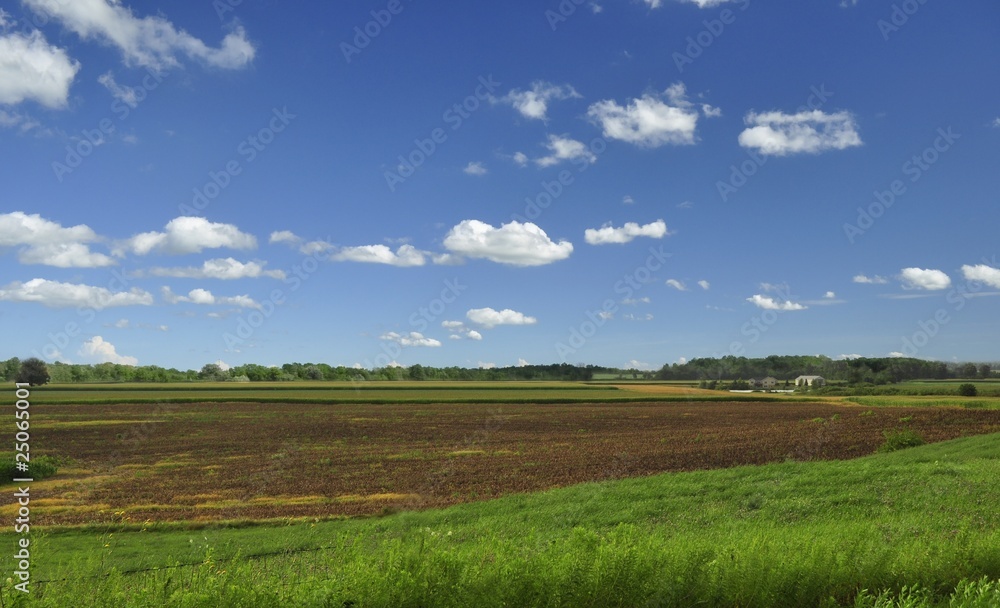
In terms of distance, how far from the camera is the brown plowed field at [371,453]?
2166 centimetres

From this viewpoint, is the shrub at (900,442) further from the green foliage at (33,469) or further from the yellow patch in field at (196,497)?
the green foliage at (33,469)

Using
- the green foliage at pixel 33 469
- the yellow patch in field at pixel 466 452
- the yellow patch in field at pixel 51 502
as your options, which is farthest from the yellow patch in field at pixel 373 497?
the green foliage at pixel 33 469

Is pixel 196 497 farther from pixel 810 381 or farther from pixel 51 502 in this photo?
pixel 810 381

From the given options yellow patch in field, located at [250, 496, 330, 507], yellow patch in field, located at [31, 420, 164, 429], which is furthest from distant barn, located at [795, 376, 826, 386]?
yellow patch in field, located at [250, 496, 330, 507]

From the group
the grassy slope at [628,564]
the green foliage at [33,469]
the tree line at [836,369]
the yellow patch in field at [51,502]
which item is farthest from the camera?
the tree line at [836,369]

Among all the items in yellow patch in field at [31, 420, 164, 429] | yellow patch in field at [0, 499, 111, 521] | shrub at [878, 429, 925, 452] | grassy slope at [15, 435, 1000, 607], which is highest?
grassy slope at [15, 435, 1000, 607]

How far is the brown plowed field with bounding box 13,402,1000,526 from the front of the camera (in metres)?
21.7

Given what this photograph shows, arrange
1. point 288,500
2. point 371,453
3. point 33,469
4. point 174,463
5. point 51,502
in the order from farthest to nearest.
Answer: point 371,453 < point 174,463 < point 33,469 < point 51,502 < point 288,500

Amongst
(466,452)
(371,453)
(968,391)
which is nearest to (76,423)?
(371,453)

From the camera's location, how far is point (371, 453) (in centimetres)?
3344

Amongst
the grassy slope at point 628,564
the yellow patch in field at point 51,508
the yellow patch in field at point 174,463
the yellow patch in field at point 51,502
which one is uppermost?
the grassy slope at point 628,564

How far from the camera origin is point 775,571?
721cm

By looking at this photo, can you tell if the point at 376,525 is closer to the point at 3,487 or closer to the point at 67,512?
the point at 67,512

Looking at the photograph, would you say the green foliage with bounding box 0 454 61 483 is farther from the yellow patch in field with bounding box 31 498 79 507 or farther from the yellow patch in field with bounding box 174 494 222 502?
the yellow patch in field with bounding box 174 494 222 502
